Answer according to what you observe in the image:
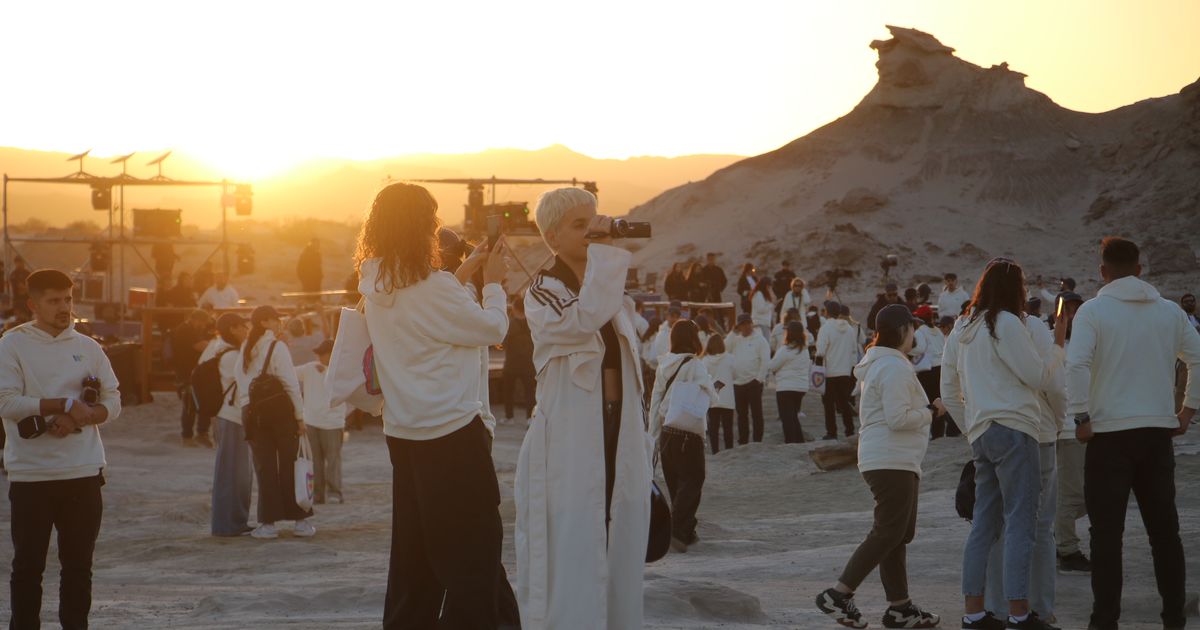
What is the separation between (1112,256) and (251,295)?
4243 centimetres

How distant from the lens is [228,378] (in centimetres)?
1241

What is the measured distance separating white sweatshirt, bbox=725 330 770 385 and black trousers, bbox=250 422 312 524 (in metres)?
7.66

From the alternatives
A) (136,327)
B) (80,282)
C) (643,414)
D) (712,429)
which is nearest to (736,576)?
(643,414)

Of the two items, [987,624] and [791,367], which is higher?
[791,367]

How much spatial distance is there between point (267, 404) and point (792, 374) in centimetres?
845

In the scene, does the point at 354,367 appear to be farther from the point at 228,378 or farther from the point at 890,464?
the point at 228,378

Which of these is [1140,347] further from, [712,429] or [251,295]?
[251,295]

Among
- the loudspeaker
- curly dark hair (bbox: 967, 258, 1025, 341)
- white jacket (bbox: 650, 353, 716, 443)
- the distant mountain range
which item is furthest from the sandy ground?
the distant mountain range

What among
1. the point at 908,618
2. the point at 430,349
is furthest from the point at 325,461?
the point at 430,349

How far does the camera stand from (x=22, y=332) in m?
6.75

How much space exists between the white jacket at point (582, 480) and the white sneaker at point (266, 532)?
23.4 feet

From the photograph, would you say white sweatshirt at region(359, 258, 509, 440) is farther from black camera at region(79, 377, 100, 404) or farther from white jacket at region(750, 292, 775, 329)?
white jacket at region(750, 292, 775, 329)

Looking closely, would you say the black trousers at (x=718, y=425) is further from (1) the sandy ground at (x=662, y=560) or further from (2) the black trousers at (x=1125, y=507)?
(2) the black trousers at (x=1125, y=507)

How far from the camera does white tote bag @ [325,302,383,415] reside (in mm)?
5668
